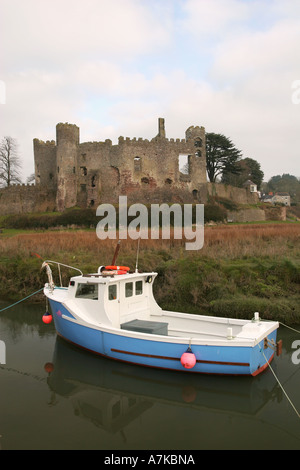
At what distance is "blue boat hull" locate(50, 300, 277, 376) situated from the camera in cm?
868

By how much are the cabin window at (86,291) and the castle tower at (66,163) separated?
30085 mm

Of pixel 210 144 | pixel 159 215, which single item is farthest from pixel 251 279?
pixel 210 144

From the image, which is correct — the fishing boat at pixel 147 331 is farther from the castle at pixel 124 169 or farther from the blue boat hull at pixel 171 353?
the castle at pixel 124 169

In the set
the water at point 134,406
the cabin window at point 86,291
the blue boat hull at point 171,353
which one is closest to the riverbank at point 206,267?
the water at point 134,406

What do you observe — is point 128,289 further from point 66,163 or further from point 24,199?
point 24,199

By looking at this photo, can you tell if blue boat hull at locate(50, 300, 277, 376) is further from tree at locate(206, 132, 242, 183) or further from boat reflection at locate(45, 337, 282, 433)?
tree at locate(206, 132, 242, 183)

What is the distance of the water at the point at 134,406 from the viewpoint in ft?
22.9

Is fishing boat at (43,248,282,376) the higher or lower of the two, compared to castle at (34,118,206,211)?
lower

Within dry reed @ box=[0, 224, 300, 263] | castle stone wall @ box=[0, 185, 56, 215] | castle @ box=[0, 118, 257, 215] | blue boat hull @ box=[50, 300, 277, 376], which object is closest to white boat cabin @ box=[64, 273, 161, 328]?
blue boat hull @ box=[50, 300, 277, 376]

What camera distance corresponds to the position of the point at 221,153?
155 ft

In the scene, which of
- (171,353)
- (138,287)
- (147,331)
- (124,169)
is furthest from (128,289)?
(124,169)

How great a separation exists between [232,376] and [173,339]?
1.62 meters
